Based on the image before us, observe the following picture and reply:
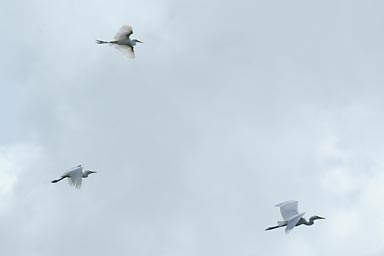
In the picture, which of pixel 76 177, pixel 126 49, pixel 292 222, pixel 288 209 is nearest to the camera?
pixel 292 222

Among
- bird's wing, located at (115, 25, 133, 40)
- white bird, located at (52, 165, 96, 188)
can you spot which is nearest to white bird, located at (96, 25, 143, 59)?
bird's wing, located at (115, 25, 133, 40)

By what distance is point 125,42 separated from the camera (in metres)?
123

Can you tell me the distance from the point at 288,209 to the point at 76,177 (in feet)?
65.8

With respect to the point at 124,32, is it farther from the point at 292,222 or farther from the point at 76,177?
the point at 292,222

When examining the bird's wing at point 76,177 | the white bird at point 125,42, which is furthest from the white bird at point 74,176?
the white bird at point 125,42

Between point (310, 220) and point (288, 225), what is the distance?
16.8m

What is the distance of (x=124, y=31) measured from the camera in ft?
404

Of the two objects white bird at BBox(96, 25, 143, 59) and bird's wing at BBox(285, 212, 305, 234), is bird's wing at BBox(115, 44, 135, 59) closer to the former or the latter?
white bird at BBox(96, 25, 143, 59)

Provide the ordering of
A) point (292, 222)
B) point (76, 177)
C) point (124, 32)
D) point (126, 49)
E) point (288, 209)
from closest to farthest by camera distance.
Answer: point (292, 222), point (288, 209), point (76, 177), point (124, 32), point (126, 49)

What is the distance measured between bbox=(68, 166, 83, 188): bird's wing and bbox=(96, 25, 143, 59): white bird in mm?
13417

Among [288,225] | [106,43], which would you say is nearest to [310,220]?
[288,225]

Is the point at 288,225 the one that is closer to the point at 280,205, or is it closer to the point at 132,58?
the point at 280,205

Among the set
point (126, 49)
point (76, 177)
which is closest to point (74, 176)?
point (76, 177)

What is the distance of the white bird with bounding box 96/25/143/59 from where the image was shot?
122812 millimetres
